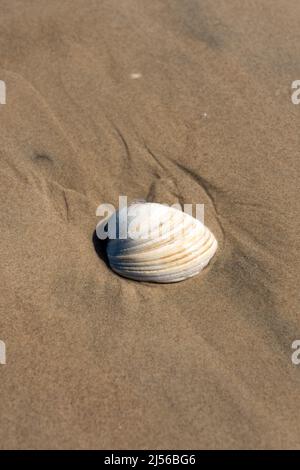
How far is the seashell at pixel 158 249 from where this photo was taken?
3.15m

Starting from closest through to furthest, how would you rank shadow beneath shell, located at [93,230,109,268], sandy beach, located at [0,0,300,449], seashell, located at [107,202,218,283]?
1. sandy beach, located at [0,0,300,449]
2. seashell, located at [107,202,218,283]
3. shadow beneath shell, located at [93,230,109,268]

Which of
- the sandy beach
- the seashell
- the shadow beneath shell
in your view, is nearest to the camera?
the sandy beach

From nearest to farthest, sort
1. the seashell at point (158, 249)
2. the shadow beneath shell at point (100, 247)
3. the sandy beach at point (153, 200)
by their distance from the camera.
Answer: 1. the sandy beach at point (153, 200)
2. the seashell at point (158, 249)
3. the shadow beneath shell at point (100, 247)

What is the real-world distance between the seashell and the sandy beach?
9 centimetres

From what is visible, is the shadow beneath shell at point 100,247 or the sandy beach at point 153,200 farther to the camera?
the shadow beneath shell at point 100,247

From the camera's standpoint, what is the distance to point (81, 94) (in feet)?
13.5

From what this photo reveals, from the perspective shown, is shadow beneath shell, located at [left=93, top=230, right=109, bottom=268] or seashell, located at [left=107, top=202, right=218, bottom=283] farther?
shadow beneath shell, located at [left=93, top=230, right=109, bottom=268]

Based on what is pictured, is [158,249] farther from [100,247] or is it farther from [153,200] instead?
[153,200]

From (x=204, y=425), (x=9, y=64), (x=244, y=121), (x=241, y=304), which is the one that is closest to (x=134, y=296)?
(x=241, y=304)

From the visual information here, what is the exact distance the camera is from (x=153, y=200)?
141 inches

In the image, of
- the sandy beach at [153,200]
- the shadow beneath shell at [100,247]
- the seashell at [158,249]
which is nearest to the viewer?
the sandy beach at [153,200]

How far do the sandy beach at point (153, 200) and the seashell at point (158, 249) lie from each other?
9 centimetres

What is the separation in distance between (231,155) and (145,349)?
1547 mm

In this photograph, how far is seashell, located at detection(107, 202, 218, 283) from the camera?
315 cm
